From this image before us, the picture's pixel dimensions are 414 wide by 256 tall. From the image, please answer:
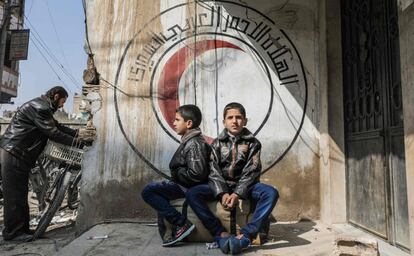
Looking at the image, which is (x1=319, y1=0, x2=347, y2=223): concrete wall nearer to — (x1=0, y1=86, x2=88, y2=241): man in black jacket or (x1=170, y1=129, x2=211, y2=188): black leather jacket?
(x1=170, y1=129, x2=211, y2=188): black leather jacket

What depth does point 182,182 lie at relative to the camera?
310 cm

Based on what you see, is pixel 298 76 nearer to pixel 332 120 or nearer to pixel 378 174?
pixel 332 120

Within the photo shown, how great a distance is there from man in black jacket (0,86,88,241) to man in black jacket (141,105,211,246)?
1624 mm

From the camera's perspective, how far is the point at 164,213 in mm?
2932

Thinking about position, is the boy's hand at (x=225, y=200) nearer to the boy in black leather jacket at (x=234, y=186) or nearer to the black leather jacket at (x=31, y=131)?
the boy in black leather jacket at (x=234, y=186)

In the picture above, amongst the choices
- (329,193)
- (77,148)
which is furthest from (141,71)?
(329,193)

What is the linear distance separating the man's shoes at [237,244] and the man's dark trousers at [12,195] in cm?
283

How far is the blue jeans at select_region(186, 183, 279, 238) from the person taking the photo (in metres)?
2.75

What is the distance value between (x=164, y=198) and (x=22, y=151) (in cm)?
216

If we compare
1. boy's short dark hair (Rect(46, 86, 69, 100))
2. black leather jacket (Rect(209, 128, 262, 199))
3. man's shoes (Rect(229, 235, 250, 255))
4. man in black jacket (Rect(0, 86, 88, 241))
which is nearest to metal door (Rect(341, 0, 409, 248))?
black leather jacket (Rect(209, 128, 262, 199))

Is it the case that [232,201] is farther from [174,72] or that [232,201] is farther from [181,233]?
[174,72]

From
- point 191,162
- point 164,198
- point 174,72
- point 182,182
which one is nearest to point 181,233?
point 164,198

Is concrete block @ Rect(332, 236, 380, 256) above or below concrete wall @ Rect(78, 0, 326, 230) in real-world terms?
below

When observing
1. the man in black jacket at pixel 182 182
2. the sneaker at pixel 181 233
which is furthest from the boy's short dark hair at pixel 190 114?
the sneaker at pixel 181 233
